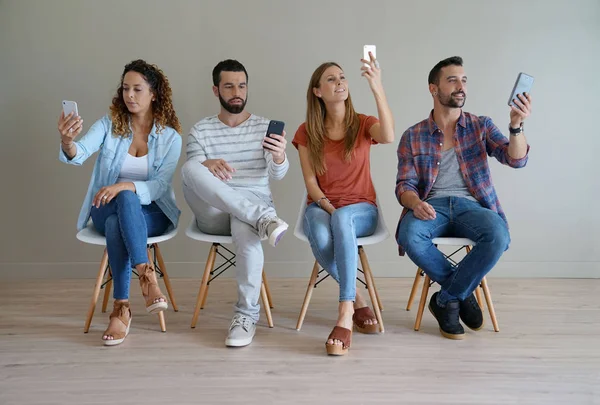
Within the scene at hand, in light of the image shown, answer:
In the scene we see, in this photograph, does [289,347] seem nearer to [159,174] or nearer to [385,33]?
[159,174]

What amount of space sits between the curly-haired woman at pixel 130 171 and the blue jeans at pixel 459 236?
1130 mm

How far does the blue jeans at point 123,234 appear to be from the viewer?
2564mm

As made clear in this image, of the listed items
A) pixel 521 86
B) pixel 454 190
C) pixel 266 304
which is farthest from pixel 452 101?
pixel 266 304

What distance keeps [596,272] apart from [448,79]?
5.50ft

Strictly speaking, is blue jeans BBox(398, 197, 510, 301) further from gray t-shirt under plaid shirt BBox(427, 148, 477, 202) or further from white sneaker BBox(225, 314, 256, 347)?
white sneaker BBox(225, 314, 256, 347)

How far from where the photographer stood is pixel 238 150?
2.89 metres

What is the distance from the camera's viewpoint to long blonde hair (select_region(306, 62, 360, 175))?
2807 mm

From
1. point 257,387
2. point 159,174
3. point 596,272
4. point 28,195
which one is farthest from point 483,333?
point 28,195

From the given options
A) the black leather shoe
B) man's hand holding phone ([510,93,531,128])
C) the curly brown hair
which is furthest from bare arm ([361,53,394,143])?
the curly brown hair

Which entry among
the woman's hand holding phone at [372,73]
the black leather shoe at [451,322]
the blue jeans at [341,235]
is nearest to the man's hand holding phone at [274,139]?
the blue jeans at [341,235]

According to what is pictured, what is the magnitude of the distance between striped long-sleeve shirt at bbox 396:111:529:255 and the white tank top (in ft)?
3.98

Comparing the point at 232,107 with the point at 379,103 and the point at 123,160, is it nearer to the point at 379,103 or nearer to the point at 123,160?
the point at 123,160

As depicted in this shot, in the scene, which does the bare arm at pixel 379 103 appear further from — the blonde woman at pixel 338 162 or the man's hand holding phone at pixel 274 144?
the man's hand holding phone at pixel 274 144

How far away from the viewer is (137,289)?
11.1ft
